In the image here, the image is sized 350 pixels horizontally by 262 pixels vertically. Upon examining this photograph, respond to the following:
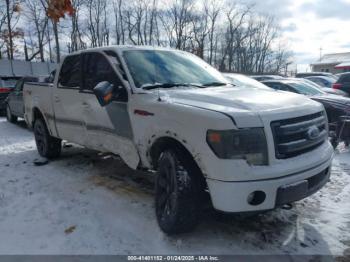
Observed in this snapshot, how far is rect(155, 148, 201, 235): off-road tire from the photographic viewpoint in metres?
3.12

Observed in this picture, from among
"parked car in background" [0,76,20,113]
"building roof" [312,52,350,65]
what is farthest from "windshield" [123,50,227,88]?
"building roof" [312,52,350,65]

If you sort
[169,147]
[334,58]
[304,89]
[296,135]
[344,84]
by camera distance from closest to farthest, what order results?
[296,135], [169,147], [304,89], [344,84], [334,58]

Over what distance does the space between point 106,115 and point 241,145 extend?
7.08 ft

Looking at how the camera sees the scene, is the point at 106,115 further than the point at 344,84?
No

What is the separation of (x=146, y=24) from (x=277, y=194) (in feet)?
161

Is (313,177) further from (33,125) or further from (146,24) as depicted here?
(146,24)

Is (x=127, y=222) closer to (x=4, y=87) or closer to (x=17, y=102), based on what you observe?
(x=17, y=102)

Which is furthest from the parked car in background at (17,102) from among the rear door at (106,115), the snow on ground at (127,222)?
the rear door at (106,115)

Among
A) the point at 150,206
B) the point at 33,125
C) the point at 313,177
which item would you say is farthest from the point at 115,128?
the point at 33,125

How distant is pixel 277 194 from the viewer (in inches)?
114

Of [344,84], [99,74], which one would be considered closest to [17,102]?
[99,74]

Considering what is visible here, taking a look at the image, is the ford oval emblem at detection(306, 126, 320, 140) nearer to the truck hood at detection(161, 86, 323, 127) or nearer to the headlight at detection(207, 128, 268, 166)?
the truck hood at detection(161, 86, 323, 127)

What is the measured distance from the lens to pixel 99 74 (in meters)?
4.62

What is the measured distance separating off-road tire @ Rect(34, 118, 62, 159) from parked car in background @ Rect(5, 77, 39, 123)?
429 centimetres
